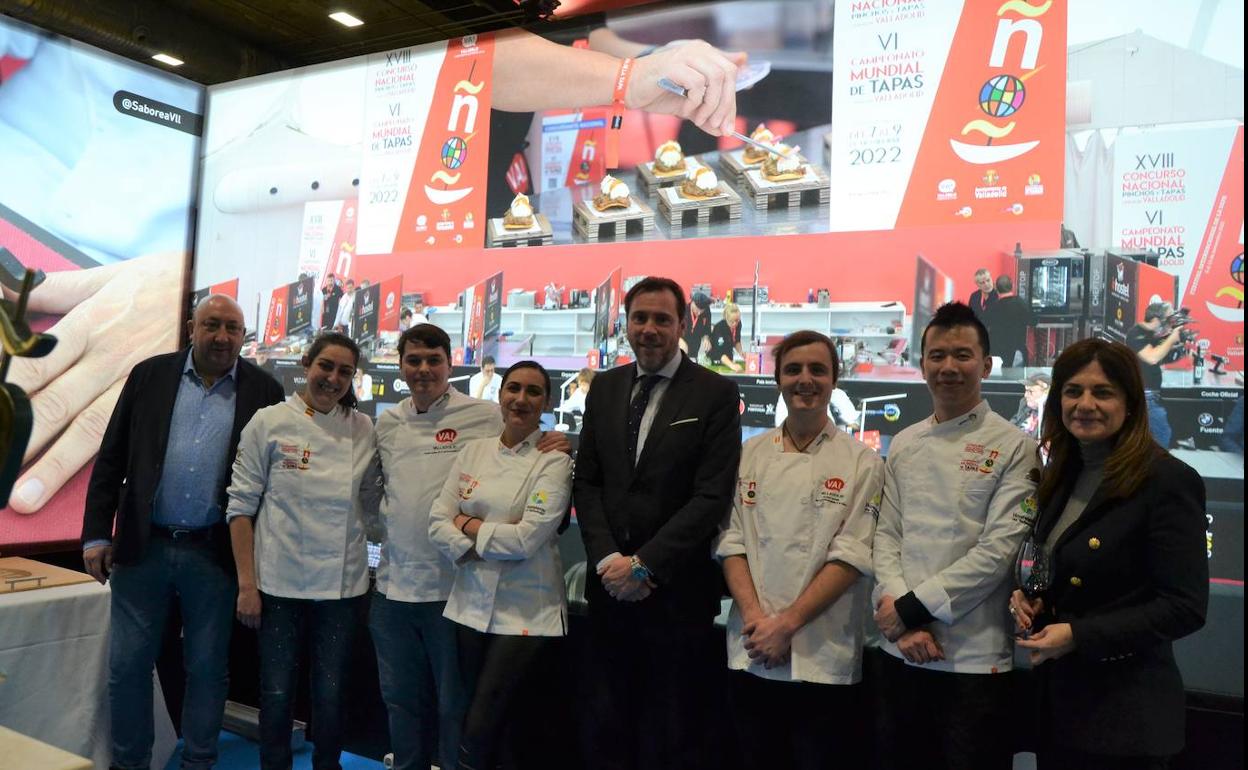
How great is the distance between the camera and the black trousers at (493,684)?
2.35m

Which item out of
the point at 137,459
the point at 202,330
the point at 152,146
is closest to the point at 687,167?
the point at 202,330

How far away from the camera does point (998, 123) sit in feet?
11.6

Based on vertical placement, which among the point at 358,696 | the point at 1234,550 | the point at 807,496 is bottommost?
the point at 358,696

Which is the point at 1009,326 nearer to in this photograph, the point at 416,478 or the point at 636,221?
the point at 636,221

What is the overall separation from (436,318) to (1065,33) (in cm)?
320

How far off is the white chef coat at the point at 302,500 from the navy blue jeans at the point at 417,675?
186mm

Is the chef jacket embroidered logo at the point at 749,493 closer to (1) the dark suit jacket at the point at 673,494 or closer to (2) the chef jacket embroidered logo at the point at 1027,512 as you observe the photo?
(1) the dark suit jacket at the point at 673,494

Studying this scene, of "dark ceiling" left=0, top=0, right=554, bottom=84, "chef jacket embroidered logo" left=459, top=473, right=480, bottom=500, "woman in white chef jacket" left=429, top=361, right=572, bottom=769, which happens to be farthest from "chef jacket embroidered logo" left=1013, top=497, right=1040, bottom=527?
"dark ceiling" left=0, top=0, right=554, bottom=84

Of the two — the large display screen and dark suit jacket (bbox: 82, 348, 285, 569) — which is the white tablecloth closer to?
dark suit jacket (bbox: 82, 348, 285, 569)

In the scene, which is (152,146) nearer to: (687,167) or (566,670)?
(687,167)

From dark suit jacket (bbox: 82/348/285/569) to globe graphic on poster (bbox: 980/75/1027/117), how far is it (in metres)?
2.95

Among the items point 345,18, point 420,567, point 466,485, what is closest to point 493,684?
point 420,567

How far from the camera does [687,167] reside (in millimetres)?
4219

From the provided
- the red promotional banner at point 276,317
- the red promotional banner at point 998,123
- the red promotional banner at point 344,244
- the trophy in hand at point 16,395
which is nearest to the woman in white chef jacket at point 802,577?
the trophy in hand at point 16,395
